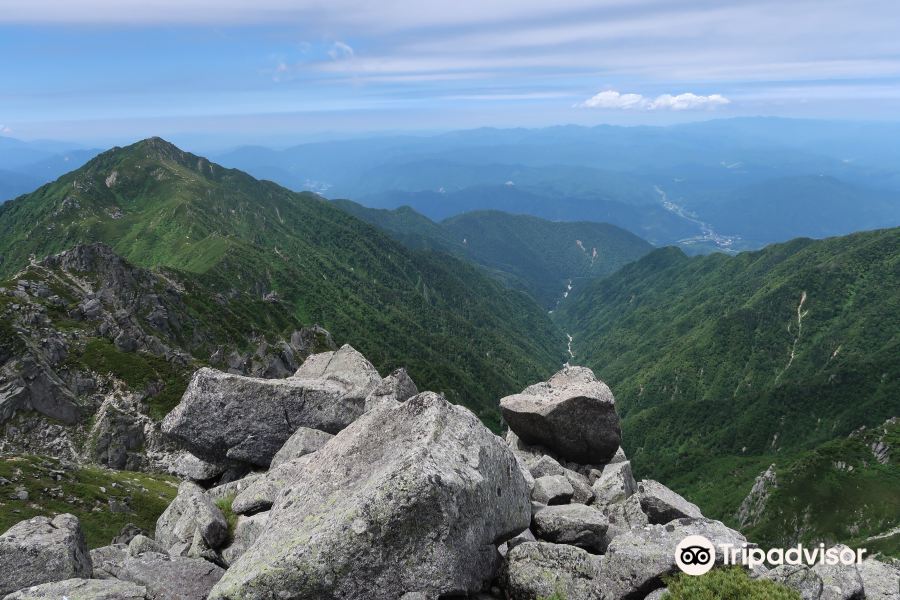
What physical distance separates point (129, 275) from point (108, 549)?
518 ft

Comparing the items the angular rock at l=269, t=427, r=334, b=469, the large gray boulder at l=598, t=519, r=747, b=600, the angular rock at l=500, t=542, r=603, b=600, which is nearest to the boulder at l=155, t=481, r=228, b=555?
the angular rock at l=269, t=427, r=334, b=469

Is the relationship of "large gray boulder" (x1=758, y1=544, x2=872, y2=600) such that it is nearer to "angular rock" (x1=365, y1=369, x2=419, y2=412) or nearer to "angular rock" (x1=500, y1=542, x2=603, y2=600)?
"angular rock" (x1=500, y1=542, x2=603, y2=600)

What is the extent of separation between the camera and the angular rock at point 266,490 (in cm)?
2339

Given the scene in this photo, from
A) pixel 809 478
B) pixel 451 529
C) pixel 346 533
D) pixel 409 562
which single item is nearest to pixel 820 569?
pixel 451 529

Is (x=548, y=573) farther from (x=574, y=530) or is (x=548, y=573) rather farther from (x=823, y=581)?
(x=823, y=581)

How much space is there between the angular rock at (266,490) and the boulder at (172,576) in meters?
3.70

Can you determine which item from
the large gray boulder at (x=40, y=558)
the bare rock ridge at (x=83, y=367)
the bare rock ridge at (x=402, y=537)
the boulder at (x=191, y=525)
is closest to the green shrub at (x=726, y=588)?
the bare rock ridge at (x=402, y=537)

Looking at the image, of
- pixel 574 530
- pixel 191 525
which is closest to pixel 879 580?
pixel 574 530

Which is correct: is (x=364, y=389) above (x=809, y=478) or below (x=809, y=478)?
above

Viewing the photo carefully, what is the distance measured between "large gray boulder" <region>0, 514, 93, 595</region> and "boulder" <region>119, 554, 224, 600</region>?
5.23ft

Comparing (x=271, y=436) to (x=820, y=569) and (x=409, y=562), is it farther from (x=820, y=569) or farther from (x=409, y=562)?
(x=820, y=569)

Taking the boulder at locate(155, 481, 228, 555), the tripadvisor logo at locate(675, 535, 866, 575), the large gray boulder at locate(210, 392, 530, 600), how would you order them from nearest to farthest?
the large gray boulder at locate(210, 392, 530, 600) → the tripadvisor logo at locate(675, 535, 866, 575) → the boulder at locate(155, 481, 228, 555)

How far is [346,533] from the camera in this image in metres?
15.4

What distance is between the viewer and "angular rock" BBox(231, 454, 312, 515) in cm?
2339
